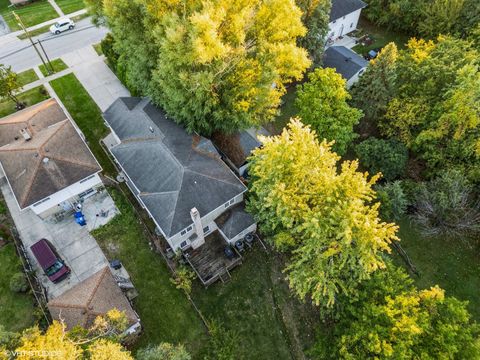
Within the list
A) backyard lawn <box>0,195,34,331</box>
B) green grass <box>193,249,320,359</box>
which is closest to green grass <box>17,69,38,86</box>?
backyard lawn <box>0,195,34,331</box>

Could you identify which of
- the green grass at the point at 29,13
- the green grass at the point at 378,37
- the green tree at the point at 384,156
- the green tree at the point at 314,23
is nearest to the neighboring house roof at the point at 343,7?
Answer: the green grass at the point at 378,37

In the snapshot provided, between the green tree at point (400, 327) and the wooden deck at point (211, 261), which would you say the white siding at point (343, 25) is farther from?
the green tree at point (400, 327)

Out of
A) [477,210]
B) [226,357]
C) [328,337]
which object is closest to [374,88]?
[477,210]

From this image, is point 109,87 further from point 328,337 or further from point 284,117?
point 328,337

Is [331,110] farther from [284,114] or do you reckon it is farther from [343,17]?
[343,17]

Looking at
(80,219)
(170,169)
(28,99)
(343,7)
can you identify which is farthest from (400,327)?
(28,99)

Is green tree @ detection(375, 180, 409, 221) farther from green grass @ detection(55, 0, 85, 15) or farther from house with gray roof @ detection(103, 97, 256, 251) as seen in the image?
green grass @ detection(55, 0, 85, 15)
